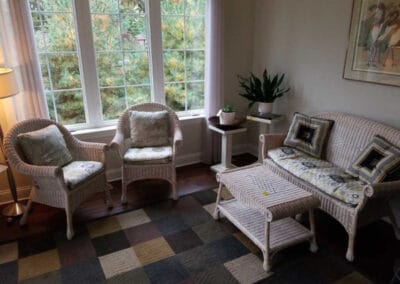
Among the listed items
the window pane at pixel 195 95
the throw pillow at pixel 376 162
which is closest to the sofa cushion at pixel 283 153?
the throw pillow at pixel 376 162

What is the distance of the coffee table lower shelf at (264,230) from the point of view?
2.17 metres

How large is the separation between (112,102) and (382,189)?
271 centimetres

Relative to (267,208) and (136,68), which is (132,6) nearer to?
(136,68)

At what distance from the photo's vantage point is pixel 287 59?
11.6 feet

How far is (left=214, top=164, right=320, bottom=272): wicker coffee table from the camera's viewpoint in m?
2.10

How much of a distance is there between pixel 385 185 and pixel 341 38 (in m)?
1.52

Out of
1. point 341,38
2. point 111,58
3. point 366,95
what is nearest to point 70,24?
point 111,58

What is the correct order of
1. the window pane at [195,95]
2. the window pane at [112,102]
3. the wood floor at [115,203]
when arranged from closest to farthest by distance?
1. the wood floor at [115,203]
2. the window pane at [112,102]
3. the window pane at [195,95]

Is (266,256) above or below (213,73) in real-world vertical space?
below

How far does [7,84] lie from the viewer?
2.41m

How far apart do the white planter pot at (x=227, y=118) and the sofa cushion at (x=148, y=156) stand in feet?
2.45

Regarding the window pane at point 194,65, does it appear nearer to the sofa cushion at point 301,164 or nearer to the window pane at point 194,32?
the window pane at point 194,32

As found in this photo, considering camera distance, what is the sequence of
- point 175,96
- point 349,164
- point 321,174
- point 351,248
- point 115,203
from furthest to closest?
1. point 175,96
2. point 115,203
3. point 349,164
4. point 321,174
5. point 351,248

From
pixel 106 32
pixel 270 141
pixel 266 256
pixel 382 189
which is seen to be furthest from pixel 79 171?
pixel 382 189
